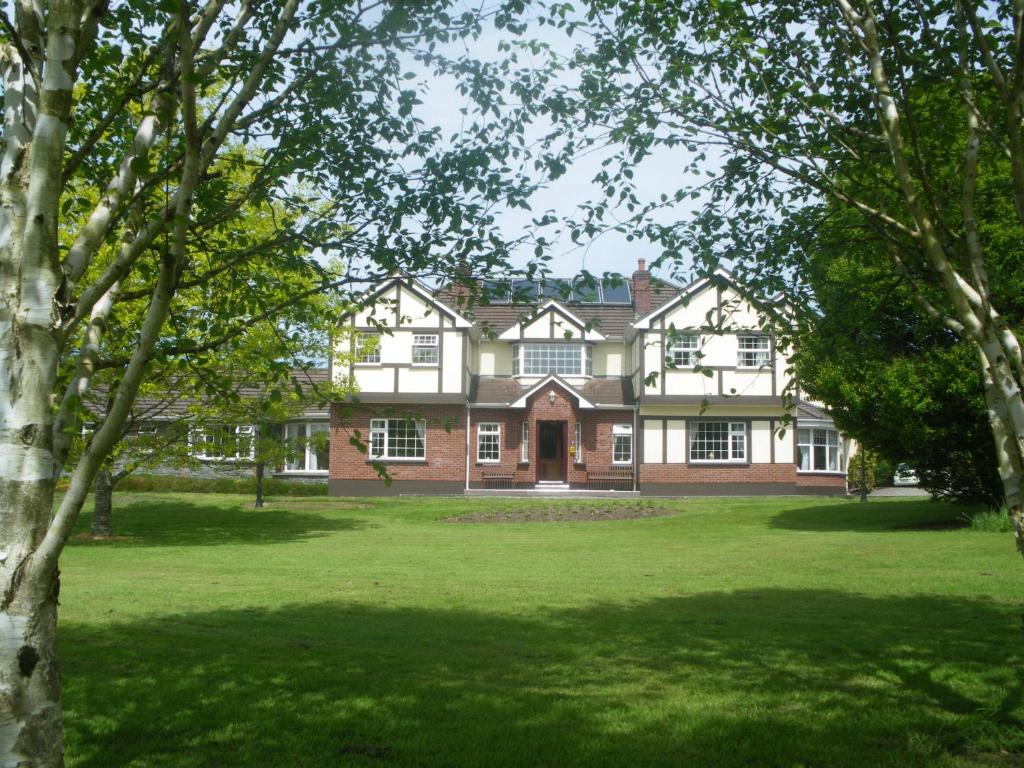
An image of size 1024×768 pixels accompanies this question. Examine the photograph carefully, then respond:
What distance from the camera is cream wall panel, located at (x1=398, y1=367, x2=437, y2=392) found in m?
36.9

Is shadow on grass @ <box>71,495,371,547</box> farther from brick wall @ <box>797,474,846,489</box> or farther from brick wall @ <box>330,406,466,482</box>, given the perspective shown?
brick wall @ <box>797,474,846,489</box>

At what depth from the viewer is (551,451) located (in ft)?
129

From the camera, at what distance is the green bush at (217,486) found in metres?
35.9

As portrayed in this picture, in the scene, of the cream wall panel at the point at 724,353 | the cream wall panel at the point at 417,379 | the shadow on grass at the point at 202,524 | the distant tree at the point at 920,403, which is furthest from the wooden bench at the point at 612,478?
the distant tree at the point at 920,403

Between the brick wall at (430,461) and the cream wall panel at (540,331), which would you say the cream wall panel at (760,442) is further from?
the brick wall at (430,461)

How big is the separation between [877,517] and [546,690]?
67.0 ft

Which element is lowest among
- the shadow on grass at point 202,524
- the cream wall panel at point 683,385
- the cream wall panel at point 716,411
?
the shadow on grass at point 202,524

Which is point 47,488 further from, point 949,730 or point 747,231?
point 747,231

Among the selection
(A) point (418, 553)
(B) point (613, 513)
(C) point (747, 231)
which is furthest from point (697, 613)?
(B) point (613, 513)

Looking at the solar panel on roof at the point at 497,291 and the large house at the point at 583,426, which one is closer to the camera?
the solar panel on roof at the point at 497,291

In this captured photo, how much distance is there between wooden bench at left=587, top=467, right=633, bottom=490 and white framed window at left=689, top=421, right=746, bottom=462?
254cm

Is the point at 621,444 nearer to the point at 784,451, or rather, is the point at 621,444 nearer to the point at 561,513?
the point at 784,451

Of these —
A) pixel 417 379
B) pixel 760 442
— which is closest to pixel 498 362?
pixel 417 379

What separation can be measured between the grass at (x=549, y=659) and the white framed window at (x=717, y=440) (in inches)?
753
